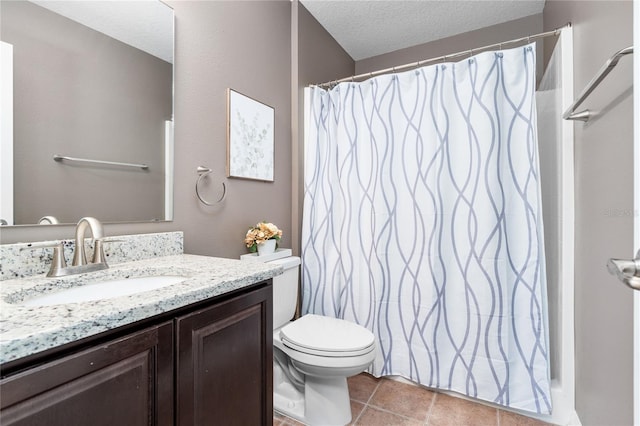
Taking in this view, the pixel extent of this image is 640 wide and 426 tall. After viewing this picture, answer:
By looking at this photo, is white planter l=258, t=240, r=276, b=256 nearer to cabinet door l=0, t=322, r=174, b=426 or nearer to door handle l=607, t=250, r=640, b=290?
cabinet door l=0, t=322, r=174, b=426

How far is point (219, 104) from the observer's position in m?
1.58

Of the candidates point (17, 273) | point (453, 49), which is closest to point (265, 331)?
point (17, 273)

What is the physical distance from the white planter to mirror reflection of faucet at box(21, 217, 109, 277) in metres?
0.81

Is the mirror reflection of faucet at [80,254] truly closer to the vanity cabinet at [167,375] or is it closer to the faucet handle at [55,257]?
the faucet handle at [55,257]

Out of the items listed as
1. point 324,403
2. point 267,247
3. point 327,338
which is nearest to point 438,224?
point 327,338

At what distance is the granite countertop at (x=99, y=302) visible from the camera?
1.70 feet

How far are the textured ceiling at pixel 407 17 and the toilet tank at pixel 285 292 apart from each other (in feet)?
5.80

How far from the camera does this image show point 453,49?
2537mm

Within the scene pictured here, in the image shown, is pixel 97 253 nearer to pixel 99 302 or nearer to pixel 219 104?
pixel 99 302

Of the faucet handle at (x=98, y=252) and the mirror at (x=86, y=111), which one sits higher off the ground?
the mirror at (x=86, y=111)

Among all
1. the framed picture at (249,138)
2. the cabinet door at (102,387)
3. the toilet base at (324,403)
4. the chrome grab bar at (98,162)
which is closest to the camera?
the cabinet door at (102,387)

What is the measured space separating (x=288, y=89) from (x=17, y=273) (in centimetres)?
172

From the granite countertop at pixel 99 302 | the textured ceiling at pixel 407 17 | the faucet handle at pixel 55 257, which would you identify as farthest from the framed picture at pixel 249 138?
the textured ceiling at pixel 407 17

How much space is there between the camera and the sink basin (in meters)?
0.84
